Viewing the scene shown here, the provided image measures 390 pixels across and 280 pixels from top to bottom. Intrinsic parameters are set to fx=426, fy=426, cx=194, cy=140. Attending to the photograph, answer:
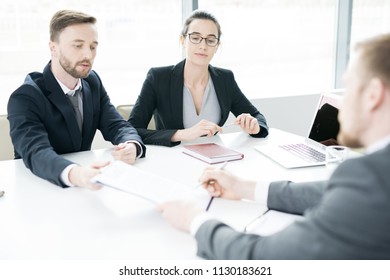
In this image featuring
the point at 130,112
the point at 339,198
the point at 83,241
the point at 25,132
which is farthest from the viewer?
the point at 130,112

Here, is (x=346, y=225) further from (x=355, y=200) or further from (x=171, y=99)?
(x=171, y=99)

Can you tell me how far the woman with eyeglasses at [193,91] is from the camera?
2531 millimetres

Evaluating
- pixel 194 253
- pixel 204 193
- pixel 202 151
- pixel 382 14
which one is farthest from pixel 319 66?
pixel 194 253

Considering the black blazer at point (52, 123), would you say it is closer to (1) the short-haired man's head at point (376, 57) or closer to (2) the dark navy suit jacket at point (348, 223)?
(2) the dark navy suit jacket at point (348, 223)

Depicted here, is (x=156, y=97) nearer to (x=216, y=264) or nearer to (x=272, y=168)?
(x=272, y=168)

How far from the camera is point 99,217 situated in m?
1.35

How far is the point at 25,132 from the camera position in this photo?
72.3 inches

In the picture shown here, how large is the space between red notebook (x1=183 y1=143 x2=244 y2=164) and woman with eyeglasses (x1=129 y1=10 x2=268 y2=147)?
0.95ft

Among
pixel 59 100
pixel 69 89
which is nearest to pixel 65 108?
pixel 59 100

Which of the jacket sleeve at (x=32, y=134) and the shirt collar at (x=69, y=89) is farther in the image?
the shirt collar at (x=69, y=89)

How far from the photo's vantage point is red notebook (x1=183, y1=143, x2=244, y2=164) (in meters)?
1.94

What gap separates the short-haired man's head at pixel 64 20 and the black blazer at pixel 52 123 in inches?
6.8

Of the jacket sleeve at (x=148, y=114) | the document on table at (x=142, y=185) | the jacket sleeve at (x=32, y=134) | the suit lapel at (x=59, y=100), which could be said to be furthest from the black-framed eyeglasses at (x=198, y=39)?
the document on table at (x=142, y=185)

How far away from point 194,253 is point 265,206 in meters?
0.39
